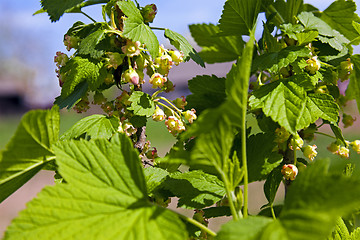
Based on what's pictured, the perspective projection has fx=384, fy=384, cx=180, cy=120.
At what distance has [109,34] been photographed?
67 centimetres

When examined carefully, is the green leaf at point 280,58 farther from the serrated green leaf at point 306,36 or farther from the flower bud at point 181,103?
the flower bud at point 181,103

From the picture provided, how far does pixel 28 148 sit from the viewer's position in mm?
486

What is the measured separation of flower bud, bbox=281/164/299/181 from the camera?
70 centimetres

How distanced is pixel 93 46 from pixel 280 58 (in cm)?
32

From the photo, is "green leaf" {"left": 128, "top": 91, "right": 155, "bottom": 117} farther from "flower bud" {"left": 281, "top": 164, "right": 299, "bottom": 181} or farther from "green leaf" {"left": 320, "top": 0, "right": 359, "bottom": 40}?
"green leaf" {"left": 320, "top": 0, "right": 359, "bottom": 40}

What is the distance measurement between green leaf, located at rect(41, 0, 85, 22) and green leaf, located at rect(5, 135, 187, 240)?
0.92ft

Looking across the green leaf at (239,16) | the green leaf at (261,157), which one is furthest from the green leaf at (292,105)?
the green leaf at (239,16)

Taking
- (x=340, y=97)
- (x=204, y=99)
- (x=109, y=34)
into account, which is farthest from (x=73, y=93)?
(x=340, y=97)

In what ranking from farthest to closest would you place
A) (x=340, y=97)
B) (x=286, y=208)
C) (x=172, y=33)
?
(x=340, y=97), (x=172, y=33), (x=286, y=208)

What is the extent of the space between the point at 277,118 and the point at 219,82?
0.19 metres

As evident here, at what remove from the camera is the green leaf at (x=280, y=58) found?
2.18ft

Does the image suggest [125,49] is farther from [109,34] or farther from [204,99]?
[204,99]

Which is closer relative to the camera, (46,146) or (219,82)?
(46,146)

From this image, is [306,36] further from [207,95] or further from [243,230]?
[243,230]
